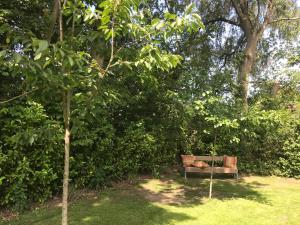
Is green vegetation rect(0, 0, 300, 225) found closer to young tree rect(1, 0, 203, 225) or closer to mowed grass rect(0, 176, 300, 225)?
young tree rect(1, 0, 203, 225)

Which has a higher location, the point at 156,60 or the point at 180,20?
the point at 180,20

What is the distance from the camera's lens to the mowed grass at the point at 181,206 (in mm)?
6258

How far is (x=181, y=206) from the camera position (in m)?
7.38

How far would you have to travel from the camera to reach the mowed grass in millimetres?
6258

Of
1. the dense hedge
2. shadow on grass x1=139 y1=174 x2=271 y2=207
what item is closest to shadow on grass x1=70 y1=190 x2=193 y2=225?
shadow on grass x1=139 y1=174 x2=271 y2=207

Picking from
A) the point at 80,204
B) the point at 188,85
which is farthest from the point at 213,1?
the point at 80,204

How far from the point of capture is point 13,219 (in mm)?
6004

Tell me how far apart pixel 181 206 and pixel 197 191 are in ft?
5.55

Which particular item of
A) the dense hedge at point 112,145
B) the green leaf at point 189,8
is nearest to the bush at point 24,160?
the dense hedge at point 112,145

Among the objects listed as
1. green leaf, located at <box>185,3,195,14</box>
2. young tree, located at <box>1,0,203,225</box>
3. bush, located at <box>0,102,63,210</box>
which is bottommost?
bush, located at <box>0,102,63,210</box>

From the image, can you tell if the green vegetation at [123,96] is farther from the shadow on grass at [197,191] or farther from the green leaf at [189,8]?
the shadow on grass at [197,191]

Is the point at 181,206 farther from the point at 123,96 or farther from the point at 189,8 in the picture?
the point at 189,8

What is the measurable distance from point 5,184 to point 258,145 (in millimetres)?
8678

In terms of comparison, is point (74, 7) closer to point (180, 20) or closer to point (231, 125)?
point (180, 20)
